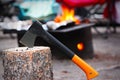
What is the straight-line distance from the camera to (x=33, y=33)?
14.2 ft

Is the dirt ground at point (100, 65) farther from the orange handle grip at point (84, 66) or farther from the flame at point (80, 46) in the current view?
the orange handle grip at point (84, 66)

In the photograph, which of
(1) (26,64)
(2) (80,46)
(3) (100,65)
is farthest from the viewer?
(2) (80,46)

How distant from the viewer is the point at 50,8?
41.1ft

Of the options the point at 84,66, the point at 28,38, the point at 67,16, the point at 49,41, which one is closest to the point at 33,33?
the point at 28,38

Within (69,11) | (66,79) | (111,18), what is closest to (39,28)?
(66,79)

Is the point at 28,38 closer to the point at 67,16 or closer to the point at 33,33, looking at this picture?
the point at 33,33

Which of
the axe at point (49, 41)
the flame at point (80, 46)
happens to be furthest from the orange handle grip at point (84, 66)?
the flame at point (80, 46)

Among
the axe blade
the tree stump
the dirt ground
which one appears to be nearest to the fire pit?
the dirt ground

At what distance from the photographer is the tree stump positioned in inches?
161

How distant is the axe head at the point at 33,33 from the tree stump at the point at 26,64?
181mm

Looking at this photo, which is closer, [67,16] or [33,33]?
[33,33]

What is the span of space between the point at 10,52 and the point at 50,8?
8.43 meters

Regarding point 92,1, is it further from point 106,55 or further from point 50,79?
point 50,79

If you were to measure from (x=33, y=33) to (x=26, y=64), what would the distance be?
15.0 inches
